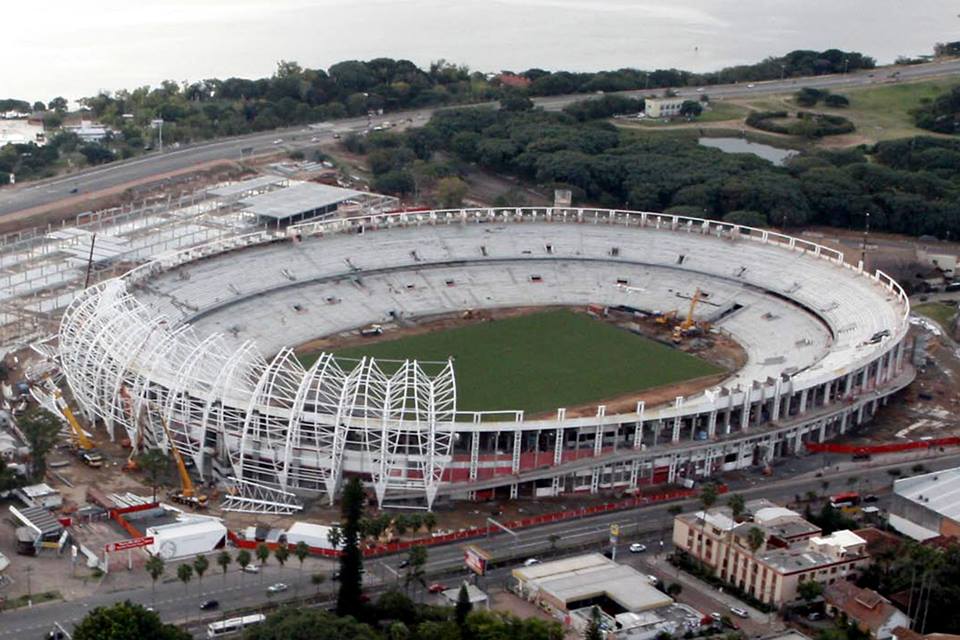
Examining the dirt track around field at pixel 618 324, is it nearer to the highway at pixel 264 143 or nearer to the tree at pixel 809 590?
the tree at pixel 809 590

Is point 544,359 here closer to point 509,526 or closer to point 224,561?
point 509,526

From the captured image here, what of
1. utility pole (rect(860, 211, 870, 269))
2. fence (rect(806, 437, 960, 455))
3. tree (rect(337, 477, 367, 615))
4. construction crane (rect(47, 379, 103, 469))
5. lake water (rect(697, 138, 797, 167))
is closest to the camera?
tree (rect(337, 477, 367, 615))

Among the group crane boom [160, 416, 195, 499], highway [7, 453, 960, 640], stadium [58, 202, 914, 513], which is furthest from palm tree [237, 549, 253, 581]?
crane boom [160, 416, 195, 499]

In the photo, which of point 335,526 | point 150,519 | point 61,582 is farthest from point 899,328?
point 61,582

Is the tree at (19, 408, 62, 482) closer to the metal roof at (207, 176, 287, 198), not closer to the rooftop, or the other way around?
the rooftop

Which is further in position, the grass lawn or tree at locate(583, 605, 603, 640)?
the grass lawn

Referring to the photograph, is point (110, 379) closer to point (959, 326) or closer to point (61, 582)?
point (61, 582)

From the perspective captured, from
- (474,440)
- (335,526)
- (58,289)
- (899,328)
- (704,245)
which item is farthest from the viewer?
(704,245)
